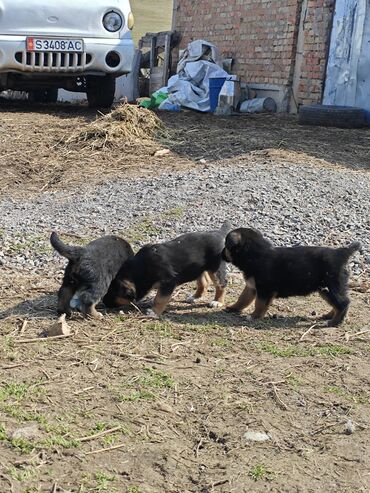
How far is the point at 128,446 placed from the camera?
11.3 ft

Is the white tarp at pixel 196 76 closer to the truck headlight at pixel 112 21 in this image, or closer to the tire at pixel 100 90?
the tire at pixel 100 90

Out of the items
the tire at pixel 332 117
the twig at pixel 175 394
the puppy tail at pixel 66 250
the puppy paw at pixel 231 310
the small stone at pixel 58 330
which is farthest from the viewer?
the tire at pixel 332 117

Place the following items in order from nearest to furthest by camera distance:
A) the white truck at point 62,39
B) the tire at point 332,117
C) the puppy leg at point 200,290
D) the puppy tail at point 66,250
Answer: the puppy tail at point 66,250
the puppy leg at point 200,290
the white truck at point 62,39
the tire at point 332,117

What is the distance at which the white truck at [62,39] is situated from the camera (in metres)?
10.9

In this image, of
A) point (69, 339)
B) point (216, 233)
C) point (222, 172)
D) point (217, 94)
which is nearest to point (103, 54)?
point (222, 172)

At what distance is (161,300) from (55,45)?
689 cm

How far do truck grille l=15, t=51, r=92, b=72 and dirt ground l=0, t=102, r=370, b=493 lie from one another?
5.86 m

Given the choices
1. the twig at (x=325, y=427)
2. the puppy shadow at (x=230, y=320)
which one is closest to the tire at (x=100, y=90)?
the puppy shadow at (x=230, y=320)

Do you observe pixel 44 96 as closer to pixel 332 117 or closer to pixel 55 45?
pixel 55 45

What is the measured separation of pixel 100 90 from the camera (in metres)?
12.4

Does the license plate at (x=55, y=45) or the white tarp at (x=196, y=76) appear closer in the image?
the license plate at (x=55, y=45)

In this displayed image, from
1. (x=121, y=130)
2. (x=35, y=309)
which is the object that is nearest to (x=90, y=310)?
(x=35, y=309)

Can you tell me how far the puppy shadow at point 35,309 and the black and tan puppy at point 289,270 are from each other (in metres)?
1.21

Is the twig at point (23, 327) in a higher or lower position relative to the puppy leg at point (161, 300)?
lower
